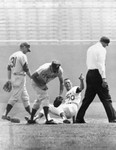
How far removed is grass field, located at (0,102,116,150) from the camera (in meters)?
8.75

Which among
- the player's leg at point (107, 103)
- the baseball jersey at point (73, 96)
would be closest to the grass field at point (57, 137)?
the player's leg at point (107, 103)

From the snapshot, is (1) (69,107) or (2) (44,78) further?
(1) (69,107)

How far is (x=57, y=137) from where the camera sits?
9.49m

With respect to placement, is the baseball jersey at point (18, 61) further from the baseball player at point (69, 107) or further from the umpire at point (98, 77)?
the umpire at point (98, 77)

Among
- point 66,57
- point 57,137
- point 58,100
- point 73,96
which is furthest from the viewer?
point 66,57

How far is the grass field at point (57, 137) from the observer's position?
344 inches

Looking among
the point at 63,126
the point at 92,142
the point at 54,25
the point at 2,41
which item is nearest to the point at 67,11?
the point at 54,25

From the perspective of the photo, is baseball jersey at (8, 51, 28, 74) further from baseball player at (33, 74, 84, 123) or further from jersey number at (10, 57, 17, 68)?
baseball player at (33, 74, 84, 123)

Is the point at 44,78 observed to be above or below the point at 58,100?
above

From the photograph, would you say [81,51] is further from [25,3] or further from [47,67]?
[47,67]

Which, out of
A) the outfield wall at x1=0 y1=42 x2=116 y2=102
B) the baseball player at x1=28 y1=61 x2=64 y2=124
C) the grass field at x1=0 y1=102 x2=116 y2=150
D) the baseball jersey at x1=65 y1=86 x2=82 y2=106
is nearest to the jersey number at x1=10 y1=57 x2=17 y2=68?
the baseball player at x1=28 y1=61 x2=64 y2=124

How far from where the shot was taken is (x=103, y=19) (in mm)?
16562

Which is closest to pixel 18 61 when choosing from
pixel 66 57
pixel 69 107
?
pixel 69 107

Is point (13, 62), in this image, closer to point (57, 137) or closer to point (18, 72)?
point (18, 72)
